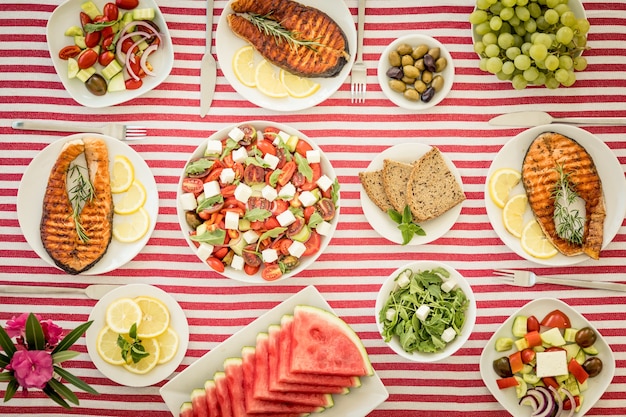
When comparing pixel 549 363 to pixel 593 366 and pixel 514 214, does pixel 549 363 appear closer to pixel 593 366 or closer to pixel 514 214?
pixel 593 366

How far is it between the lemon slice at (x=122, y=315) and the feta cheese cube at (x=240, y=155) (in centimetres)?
81

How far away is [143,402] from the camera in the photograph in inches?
119

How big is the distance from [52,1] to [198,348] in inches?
69.6

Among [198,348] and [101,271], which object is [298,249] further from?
[101,271]

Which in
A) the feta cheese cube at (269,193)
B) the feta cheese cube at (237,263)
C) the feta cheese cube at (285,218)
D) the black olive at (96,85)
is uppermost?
the black olive at (96,85)

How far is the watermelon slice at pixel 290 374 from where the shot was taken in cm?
271

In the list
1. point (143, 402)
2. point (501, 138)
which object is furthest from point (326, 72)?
point (143, 402)

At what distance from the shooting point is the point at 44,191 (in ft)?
9.70

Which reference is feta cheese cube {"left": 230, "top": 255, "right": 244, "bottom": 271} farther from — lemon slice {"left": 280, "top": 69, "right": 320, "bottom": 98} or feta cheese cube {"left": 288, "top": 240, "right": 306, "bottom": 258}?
lemon slice {"left": 280, "top": 69, "right": 320, "bottom": 98}

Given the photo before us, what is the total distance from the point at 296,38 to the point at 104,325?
1.58 m

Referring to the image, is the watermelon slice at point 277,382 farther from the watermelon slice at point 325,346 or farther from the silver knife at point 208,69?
the silver knife at point 208,69

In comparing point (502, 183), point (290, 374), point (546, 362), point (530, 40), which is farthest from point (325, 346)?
point (530, 40)

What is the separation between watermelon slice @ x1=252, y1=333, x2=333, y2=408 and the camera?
273cm

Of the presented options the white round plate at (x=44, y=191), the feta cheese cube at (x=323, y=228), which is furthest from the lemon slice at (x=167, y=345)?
the feta cheese cube at (x=323, y=228)
